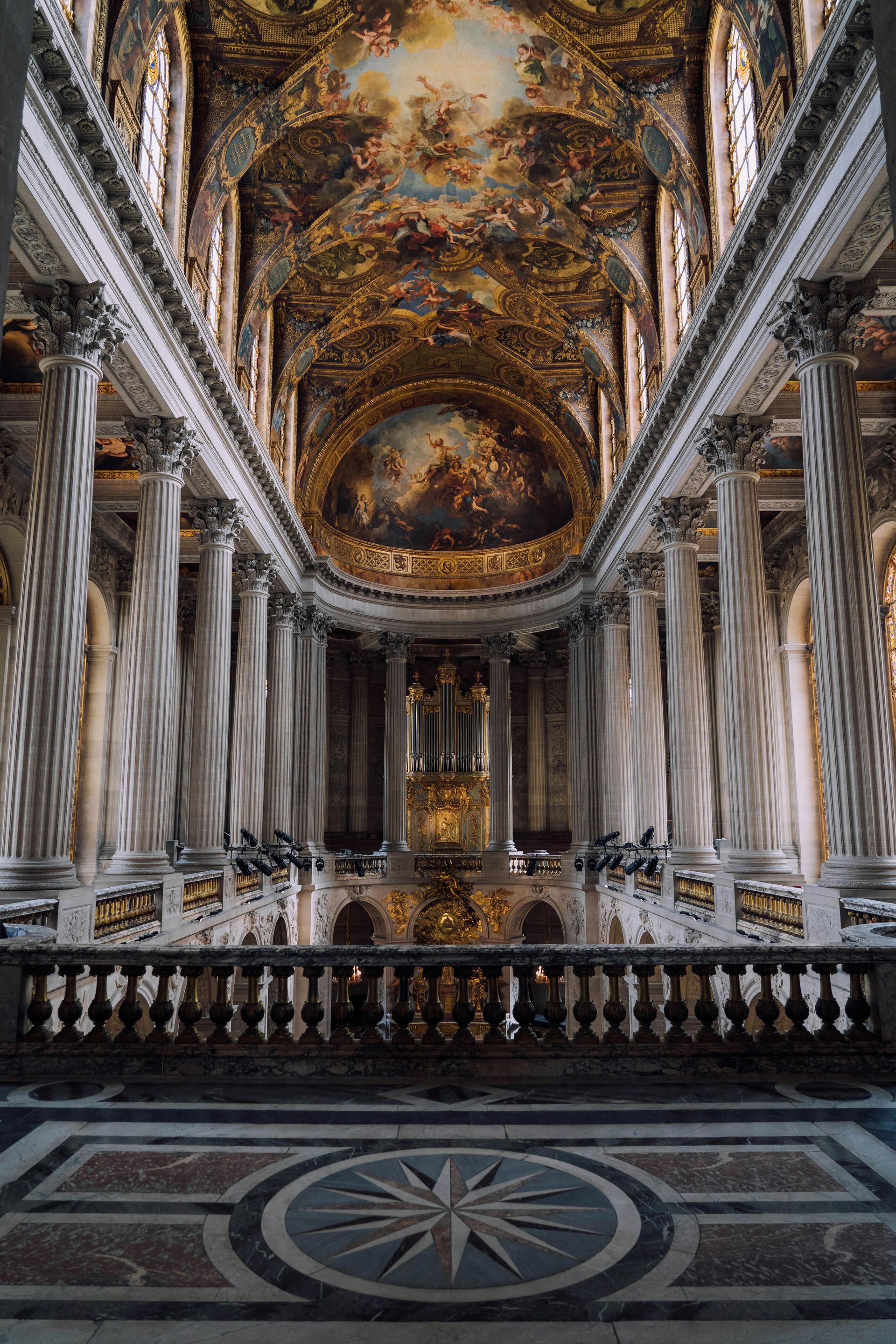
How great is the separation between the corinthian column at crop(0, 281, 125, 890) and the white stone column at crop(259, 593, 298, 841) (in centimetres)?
1552

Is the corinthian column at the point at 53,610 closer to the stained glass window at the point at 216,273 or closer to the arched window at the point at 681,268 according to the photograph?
the stained glass window at the point at 216,273

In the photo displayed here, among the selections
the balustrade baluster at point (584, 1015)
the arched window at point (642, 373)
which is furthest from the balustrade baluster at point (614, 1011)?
Result: the arched window at point (642, 373)

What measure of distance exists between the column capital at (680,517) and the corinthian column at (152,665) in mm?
10313

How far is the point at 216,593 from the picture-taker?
20625 mm

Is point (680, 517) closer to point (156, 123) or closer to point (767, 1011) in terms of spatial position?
point (156, 123)

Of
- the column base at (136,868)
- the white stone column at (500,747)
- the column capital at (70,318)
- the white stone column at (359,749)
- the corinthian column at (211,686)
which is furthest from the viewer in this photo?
the white stone column at (359,749)

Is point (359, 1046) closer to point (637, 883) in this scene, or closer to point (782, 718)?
point (637, 883)

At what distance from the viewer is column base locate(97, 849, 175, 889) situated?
15023mm

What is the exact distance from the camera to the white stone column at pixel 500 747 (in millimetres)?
33188

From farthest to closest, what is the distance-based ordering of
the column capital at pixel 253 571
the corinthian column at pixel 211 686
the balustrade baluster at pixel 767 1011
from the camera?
1. the column capital at pixel 253 571
2. the corinthian column at pixel 211 686
3. the balustrade baluster at pixel 767 1011

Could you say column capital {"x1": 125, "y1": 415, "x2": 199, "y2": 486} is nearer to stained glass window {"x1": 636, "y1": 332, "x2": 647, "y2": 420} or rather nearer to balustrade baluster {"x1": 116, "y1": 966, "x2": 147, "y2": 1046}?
stained glass window {"x1": 636, "y1": 332, "x2": 647, "y2": 420}

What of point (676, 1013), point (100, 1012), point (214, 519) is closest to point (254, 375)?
point (214, 519)

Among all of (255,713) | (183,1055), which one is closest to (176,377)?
(255,713)

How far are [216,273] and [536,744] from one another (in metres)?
21.5
